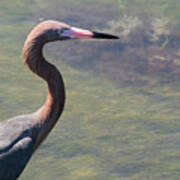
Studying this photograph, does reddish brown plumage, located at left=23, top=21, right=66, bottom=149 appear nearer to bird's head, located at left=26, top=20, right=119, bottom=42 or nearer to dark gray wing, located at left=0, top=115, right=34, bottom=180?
bird's head, located at left=26, top=20, right=119, bottom=42

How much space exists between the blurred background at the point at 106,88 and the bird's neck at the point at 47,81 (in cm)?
75

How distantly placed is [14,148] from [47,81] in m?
0.65

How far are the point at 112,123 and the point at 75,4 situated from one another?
12.8 feet

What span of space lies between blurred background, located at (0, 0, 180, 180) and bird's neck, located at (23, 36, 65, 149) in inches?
29.5

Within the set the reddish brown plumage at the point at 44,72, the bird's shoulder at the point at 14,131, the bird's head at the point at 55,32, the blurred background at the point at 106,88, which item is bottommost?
the blurred background at the point at 106,88

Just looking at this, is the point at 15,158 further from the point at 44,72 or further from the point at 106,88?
the point at 106,88

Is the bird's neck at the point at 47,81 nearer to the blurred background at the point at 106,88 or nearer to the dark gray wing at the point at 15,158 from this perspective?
the dark gray wing at the point at 15,158

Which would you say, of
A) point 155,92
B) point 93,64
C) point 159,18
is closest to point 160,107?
point 155,92

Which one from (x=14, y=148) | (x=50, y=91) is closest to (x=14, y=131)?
(x=14, y=148)

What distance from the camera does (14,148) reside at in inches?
203

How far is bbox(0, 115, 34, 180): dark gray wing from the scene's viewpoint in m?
5.15

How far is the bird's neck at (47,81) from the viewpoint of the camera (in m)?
5.20

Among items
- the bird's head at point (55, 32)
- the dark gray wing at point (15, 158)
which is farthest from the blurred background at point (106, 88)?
the bird's head at point (55, 32)

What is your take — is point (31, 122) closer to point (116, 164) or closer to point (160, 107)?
point (116, 164)
